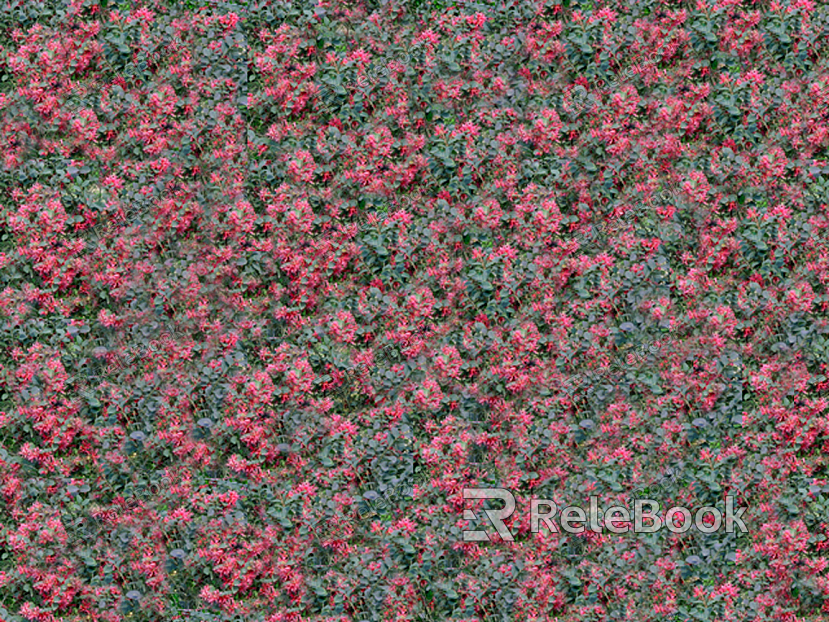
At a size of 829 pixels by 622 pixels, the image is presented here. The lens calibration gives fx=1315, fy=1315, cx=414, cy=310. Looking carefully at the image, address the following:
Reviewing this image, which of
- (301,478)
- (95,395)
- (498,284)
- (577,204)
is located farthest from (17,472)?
(577,204)

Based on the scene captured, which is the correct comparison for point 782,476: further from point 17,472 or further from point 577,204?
point 17,472

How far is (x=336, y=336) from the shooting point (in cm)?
1250

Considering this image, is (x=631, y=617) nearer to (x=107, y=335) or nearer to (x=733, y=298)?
(x=733, y=298)

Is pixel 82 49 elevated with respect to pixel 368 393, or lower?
elevated

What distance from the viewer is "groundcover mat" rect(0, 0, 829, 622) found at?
12.3 meters

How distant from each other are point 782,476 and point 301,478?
454 cm

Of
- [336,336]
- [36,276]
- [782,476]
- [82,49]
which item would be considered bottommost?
[782,476]

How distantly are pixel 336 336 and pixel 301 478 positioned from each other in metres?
1.38

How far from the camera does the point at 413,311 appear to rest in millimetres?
12555

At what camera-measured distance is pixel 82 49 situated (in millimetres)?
12820

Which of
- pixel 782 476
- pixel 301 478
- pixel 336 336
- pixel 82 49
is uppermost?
pixel 82 49

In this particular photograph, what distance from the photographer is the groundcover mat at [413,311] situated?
40.5 ft

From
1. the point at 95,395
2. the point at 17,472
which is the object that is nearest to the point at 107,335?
the point at 95,395

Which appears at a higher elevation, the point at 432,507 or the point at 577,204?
the point at 577,204
